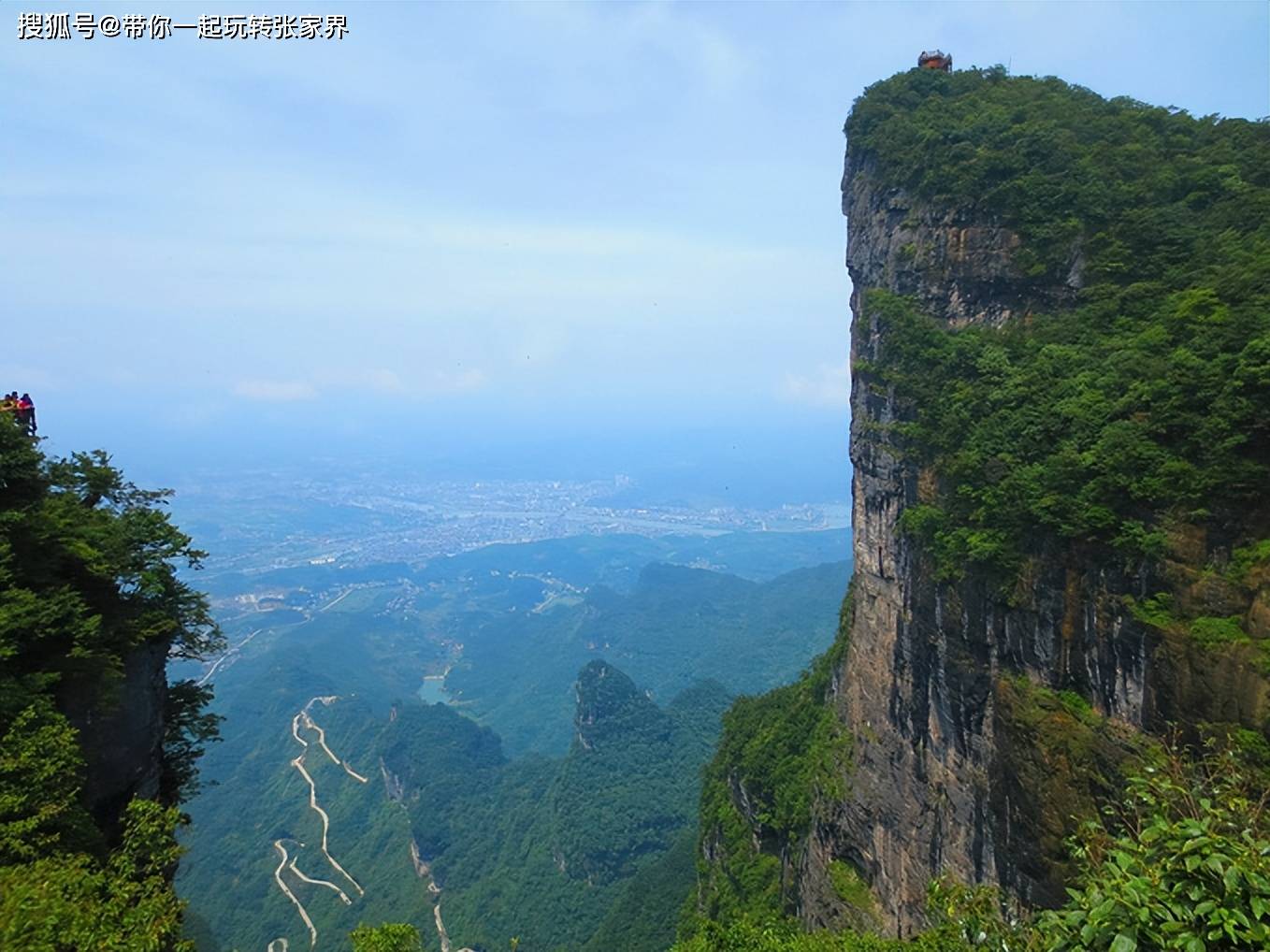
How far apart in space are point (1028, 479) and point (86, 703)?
14572 millimetres

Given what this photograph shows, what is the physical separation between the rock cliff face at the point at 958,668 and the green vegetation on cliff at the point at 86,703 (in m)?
11.9

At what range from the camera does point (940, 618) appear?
47.9ft

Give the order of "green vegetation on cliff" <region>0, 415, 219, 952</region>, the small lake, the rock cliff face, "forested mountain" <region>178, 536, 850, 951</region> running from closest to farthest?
"green vegetation on cliff" <region>0, 415, 219, 952</region>
the rock cliff face
"forested mountain" <region>178, 536, 850, 951</region>
the small lake

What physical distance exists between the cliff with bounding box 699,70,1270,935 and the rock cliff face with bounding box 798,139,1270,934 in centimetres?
5

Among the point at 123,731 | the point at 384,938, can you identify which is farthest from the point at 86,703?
the point at 384,938

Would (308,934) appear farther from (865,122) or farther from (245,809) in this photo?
(865,122)

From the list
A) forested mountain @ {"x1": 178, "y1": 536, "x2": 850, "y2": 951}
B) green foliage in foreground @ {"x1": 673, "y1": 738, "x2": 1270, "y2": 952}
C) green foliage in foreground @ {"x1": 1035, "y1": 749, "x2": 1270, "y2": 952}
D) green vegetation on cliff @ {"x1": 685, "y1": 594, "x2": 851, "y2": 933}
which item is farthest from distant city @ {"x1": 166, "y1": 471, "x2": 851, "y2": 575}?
green foliage in foreground @ {"x1": 1035, "y1": 749, "x2": 1270, "y2": 952}

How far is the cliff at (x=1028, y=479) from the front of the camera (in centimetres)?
999

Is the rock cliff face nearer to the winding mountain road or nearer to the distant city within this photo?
the winding mountain road

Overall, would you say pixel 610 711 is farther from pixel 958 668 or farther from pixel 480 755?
pixel 958 668

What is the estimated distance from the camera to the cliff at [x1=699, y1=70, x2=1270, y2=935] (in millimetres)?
9992

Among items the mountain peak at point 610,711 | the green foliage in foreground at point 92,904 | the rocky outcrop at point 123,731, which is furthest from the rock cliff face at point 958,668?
the mountain peak at point 610,711

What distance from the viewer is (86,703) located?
9008 millimetres

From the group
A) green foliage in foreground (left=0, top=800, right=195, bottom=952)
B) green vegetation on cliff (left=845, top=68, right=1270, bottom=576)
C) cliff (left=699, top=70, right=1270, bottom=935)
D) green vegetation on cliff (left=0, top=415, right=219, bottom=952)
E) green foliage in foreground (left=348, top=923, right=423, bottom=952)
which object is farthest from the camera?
green vegetation on cliff (left=845, top=68, right=1270, bottom=576)
